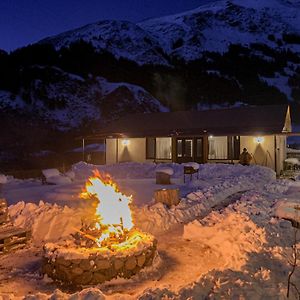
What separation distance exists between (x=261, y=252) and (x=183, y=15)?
158m

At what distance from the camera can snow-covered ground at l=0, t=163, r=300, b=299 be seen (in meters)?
4.58

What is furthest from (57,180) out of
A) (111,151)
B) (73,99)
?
(73,99)

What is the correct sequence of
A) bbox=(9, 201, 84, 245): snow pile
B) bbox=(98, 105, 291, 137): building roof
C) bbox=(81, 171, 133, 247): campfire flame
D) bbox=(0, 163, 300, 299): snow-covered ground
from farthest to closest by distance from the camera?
bbox=(98, 105, 291, 137): building roof < bbox=(9, 201, 84, 245): snow pile < bbox=(81, 171, 133, 247): campfire flame < bbox=(0, 163, 300, 299): snow-covered ground

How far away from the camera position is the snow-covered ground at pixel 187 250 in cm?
458

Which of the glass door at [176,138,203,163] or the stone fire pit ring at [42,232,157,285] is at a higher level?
the glass door at [176,138,203,163]

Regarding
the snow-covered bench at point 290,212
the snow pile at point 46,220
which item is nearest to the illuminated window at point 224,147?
the snow-covered bench at point 290,212

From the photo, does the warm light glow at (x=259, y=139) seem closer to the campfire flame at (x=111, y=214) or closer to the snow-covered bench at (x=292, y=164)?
the snow-covered bench at (x=292, y=164)

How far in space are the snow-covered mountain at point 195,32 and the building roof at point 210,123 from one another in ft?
191

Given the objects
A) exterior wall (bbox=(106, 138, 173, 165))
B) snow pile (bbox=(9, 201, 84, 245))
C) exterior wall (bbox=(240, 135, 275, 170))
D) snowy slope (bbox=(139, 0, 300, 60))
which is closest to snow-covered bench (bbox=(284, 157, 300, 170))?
Answer: exterior wall (bbox=(240, 135, 275, 170))

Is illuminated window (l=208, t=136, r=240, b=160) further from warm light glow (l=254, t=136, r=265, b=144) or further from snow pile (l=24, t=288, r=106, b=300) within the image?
snow pile (l=24, t=288, r=106, b=300)

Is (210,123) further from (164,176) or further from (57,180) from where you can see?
(57,180)

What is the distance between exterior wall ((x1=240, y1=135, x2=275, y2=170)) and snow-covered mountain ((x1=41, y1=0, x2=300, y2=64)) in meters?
65.9

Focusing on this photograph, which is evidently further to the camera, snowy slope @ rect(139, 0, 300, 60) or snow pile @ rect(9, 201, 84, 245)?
snowy slope @ rect(139, 0, 300, 60)

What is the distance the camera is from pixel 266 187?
49.8 feet
